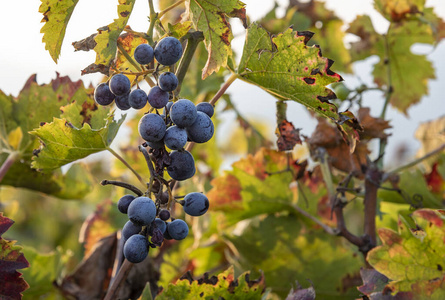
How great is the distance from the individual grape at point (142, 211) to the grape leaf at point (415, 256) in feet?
1.13

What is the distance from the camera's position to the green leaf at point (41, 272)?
0.98 meters

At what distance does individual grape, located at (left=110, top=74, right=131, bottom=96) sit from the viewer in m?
0.61

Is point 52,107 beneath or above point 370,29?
above

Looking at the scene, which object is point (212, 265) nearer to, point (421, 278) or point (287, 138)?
point (287, 138)

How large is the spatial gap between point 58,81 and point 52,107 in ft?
0.18

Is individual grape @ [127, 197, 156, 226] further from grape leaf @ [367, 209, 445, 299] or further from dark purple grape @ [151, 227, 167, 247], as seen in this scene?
grape leaf @ [367, 209, 445, 299]

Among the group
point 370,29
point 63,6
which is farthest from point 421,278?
point 370,29

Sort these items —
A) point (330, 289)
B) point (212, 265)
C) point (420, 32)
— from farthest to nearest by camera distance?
point (420, 32) → point (212, 265) → point (330, 289)

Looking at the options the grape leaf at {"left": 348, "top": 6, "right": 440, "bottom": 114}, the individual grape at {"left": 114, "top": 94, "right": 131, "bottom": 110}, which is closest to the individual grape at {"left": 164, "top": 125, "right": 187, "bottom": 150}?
the individual grape at {"left": 114, "top": 94, "right": 131, "bottom": 110}

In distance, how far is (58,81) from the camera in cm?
95

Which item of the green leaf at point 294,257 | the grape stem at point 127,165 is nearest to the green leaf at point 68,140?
the grape stem at point 127,165

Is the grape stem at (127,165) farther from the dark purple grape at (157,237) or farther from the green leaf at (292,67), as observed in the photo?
the green leaf at (292,67)

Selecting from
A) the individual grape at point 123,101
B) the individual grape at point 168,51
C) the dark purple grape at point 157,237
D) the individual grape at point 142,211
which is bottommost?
the dark purple grape at point 157,237

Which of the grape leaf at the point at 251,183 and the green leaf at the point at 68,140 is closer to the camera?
the green leaf at the point at 68,140
